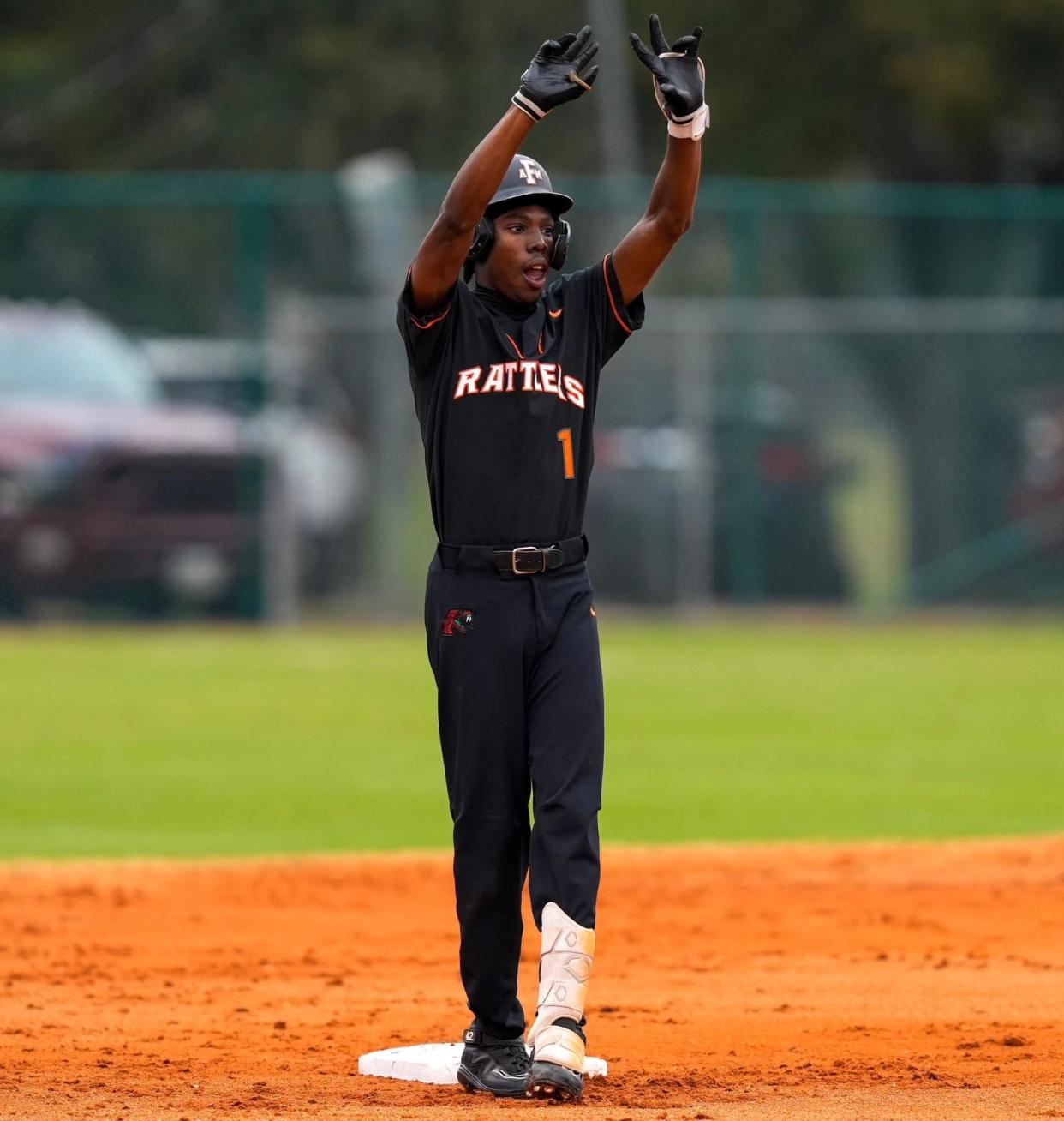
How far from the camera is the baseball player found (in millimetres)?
4602

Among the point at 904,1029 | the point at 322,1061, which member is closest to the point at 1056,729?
the point at 904,1029

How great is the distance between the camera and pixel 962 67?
23719 mm

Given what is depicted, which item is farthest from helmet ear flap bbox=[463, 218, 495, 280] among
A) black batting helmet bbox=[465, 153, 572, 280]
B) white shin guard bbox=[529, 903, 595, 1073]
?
white shin guard bbox=[529, 903, 595, 1073]

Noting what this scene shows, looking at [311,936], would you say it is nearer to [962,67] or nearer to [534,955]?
[534,955]

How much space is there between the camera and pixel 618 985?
6195 mm

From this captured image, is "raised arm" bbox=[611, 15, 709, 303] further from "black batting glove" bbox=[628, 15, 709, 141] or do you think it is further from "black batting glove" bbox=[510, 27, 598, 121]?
"black batting glove" bbox=[510, 27, 598, 121]

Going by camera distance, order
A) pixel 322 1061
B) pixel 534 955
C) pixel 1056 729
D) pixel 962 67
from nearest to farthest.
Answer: pixel 322 1061 → pixel 534 955 → pixel 1056 729 → pixel 962 67

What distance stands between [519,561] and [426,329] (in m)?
0.56

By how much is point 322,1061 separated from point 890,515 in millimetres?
13092

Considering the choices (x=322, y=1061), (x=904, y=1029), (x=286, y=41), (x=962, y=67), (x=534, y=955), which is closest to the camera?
(x=322, y=1061)

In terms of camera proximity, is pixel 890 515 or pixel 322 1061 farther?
pixel 890 515

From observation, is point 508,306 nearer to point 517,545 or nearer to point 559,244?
point 559,244

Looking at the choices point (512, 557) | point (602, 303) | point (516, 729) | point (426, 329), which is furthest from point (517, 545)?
point (602, 303)

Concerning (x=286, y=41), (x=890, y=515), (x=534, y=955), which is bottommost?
(x=534, y=955)
